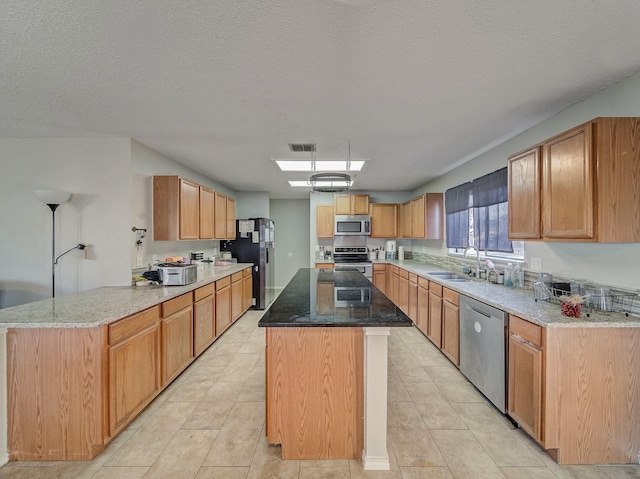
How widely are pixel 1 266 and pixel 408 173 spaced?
5.21 m

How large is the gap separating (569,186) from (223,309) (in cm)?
394

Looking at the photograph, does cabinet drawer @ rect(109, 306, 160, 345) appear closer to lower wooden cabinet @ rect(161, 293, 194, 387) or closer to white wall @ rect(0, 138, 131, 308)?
lower wooden cabinet @ rect(161, 293, 194, 387)

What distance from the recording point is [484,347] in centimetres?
243

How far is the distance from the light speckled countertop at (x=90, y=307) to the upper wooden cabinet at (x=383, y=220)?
3.92 m

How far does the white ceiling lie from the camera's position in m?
1.34

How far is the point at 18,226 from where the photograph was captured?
2.93 meters

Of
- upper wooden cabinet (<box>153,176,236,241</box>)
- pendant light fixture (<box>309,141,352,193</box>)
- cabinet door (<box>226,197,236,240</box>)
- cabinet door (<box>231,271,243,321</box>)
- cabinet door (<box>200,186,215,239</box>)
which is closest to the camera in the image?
pendant light fixture (<box>309,141,352,193</box>)

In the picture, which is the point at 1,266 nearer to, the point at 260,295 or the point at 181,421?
the point at 181,421

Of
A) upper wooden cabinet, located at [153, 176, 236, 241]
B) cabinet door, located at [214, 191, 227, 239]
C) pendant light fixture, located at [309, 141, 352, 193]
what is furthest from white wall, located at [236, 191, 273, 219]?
pendant light fixture, located at [309, 141, 352, 193]

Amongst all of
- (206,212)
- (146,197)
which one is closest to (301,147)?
(206,212)

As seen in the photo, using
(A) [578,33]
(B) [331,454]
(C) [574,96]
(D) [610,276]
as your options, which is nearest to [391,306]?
(B) [331,454]

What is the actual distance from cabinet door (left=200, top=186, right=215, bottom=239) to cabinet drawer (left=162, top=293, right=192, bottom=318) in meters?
1.18

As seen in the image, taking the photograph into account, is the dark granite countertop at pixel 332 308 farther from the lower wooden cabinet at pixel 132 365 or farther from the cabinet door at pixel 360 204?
the cabinet door at pixel 360 204

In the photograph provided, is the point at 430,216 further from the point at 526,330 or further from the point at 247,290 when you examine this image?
the point at 247,290
